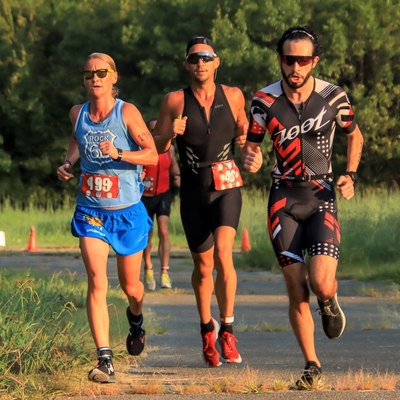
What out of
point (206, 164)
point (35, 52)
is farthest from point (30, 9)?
point (206, 164)

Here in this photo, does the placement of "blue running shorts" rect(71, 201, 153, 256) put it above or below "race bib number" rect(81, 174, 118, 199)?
below

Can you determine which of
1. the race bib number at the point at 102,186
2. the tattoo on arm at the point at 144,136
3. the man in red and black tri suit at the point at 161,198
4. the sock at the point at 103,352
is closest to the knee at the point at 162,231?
the man in red and black tri suit at the point at 161,198

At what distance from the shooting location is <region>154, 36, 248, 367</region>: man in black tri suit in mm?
8844

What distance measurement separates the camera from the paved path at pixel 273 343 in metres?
7.85

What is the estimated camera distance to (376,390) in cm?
702

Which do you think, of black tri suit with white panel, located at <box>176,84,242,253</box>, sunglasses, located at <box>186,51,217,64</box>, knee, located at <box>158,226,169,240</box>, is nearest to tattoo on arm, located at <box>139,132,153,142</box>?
black tri suit with white panel, located at <box>176,84,242,253</box>

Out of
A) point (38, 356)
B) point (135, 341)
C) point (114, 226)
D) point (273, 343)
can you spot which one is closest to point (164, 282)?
point (273, 343)

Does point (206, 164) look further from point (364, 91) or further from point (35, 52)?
point (35, 52)

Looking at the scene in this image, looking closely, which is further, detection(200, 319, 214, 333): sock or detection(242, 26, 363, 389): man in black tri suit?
detection(200, 319, 214, 333): sock

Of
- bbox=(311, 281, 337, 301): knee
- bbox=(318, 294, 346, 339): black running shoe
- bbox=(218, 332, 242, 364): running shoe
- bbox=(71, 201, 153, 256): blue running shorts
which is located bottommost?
bbox=(218, 332, 242, 364): running shoe

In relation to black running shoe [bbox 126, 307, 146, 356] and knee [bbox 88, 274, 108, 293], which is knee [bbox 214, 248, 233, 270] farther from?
knee [bbox 88, 274, 108, 293]

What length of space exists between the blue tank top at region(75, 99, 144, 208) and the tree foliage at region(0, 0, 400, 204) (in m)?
34.9

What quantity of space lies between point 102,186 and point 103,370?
4.35 feet

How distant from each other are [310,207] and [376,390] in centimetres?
124
